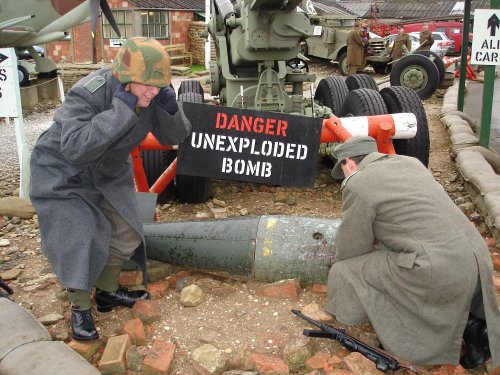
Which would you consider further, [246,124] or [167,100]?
[246,124]

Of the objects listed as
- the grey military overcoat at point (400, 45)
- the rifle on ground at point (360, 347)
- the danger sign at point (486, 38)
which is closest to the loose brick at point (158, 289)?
the rifle on ground at point (360, 347)

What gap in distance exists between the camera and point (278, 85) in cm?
564

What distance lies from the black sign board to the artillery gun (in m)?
0.48

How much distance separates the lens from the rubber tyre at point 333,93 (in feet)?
20.2

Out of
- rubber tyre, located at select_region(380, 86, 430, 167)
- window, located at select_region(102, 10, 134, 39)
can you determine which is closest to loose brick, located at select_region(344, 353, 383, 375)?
rubber tyre, located at select_region(380, 86, 430, 167)

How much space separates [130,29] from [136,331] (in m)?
22.9

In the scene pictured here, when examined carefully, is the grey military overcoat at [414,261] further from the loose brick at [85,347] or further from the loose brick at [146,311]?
the loose brick at [85,347]

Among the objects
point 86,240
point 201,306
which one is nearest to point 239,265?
point 201,306

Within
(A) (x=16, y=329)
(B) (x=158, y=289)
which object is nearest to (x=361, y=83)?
(B) (x=158, y=289)

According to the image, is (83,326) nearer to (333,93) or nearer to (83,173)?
(83,173)

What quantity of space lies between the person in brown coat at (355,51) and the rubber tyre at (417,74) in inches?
165

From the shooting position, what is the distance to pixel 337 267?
2975mm

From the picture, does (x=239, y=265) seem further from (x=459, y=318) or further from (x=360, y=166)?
(x=459, y=318)

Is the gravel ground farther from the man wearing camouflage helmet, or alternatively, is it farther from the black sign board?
the black sign board
